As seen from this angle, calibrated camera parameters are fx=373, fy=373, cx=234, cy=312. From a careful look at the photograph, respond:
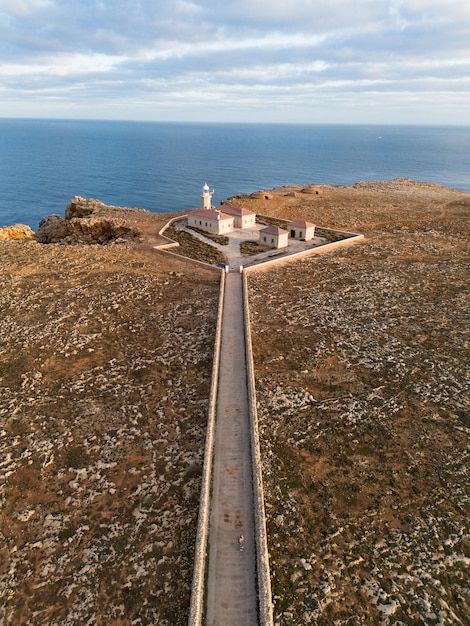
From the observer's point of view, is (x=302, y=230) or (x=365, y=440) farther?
(x=302, y=230)


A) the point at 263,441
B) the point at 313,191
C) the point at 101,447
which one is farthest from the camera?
the point at 313,191

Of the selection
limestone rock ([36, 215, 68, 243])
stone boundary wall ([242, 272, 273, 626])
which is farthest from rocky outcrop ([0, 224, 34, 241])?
stone boundary wall ([242, 272, 273, 626])

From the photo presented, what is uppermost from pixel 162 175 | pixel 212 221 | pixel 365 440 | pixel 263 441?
pixel 162 175

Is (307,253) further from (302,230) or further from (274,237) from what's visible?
(302,230)

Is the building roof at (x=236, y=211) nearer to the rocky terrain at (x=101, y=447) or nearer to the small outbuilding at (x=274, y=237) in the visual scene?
the small outbuilding at (x=274, y=237)

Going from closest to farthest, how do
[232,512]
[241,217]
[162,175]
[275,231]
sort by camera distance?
[232,512] < [275,231] < [241,217] < [162,175]

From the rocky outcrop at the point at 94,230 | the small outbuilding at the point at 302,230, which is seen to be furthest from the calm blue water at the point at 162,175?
the small outbuilding at the point at 302,230

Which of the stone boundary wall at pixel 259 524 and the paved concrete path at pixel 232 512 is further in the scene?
the paved concrete path at pixel 232 512

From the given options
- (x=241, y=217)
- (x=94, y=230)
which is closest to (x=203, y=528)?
(x=241, y=217)
